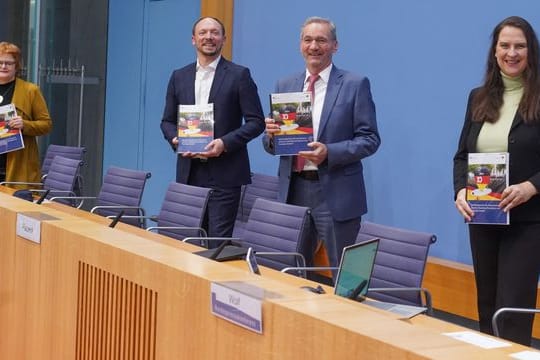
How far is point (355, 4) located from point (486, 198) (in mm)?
3327

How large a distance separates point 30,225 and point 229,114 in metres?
2.40

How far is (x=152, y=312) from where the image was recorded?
2.74 metres

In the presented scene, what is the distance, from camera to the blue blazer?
4.82 metres

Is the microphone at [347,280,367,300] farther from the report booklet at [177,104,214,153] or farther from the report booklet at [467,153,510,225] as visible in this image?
the report booklet at [177,104,214,153]

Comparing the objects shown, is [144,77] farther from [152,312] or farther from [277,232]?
[152,312]

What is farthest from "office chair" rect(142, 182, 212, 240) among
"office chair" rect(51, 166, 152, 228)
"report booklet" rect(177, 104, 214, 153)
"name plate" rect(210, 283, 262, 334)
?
"name plate" rect(210, 283, 262, 334)

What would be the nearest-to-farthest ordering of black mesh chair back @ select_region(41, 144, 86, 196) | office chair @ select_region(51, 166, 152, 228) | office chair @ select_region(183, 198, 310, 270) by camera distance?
office chair @ select_region(183, 198, 310, 270) → office chair @ select_region(51, 166, 152, 228) → black mesh chair back @ select_region(41, 144, 86, 196)

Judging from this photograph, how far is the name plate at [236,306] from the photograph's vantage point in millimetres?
2246

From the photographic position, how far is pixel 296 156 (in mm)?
4914

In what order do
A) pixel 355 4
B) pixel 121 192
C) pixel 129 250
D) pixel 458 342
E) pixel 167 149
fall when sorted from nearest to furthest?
1. pixel 458 342
2. pixel 129 250
3. pixel 121 192
4. pixel 355 4
5. pixel 167 149

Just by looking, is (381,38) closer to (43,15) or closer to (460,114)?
(460,114)

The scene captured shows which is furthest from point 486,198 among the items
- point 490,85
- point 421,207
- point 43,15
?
point 43,15

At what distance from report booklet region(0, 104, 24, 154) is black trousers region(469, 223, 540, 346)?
11.8 feet

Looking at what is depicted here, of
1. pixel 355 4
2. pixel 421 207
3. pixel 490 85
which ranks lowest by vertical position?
pixel 421 207
